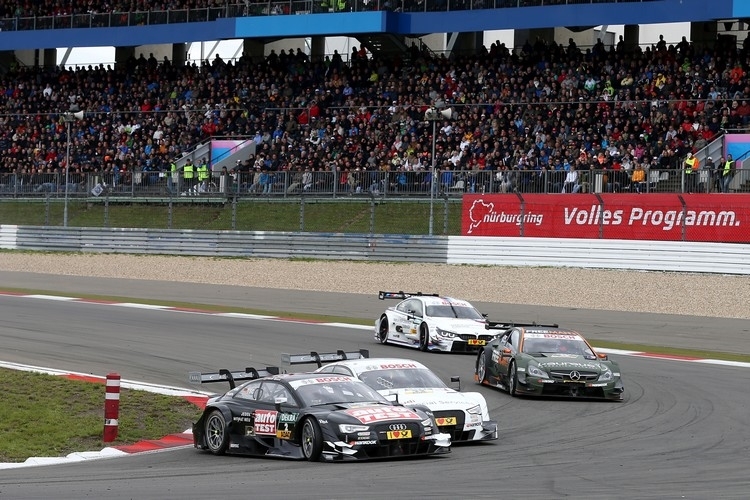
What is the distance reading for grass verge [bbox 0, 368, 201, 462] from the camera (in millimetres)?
14603

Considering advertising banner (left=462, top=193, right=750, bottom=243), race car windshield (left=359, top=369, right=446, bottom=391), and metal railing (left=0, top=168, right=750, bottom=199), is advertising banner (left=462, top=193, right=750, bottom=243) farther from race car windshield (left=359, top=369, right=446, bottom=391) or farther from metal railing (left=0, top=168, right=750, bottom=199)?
race car windshield (left=359, top=369, right=446, bottom=391)

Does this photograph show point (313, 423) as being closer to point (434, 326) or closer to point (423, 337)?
point (434, 326)

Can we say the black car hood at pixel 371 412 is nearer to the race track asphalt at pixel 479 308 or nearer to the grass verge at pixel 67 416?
the grass verge at pixel 67 416

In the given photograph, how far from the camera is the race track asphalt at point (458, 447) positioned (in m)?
11.3

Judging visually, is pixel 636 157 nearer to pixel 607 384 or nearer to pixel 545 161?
pixel 545 161

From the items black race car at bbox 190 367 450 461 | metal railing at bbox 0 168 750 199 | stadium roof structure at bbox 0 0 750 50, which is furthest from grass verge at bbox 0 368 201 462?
stadium roof structure at bbox 0 0 750 50

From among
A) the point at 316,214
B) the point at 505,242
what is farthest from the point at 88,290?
the point at 505,242

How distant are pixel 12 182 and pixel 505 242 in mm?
23083

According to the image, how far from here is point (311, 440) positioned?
13.2 m

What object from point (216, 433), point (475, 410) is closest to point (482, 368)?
point (475, 410)

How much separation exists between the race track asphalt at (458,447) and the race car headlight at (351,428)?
37 cm

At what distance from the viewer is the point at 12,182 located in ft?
163

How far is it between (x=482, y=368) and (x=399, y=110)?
27.4m

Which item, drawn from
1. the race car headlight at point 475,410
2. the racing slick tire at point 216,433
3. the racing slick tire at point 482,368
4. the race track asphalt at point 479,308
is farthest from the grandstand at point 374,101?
the racing slick tire at point 216,433
